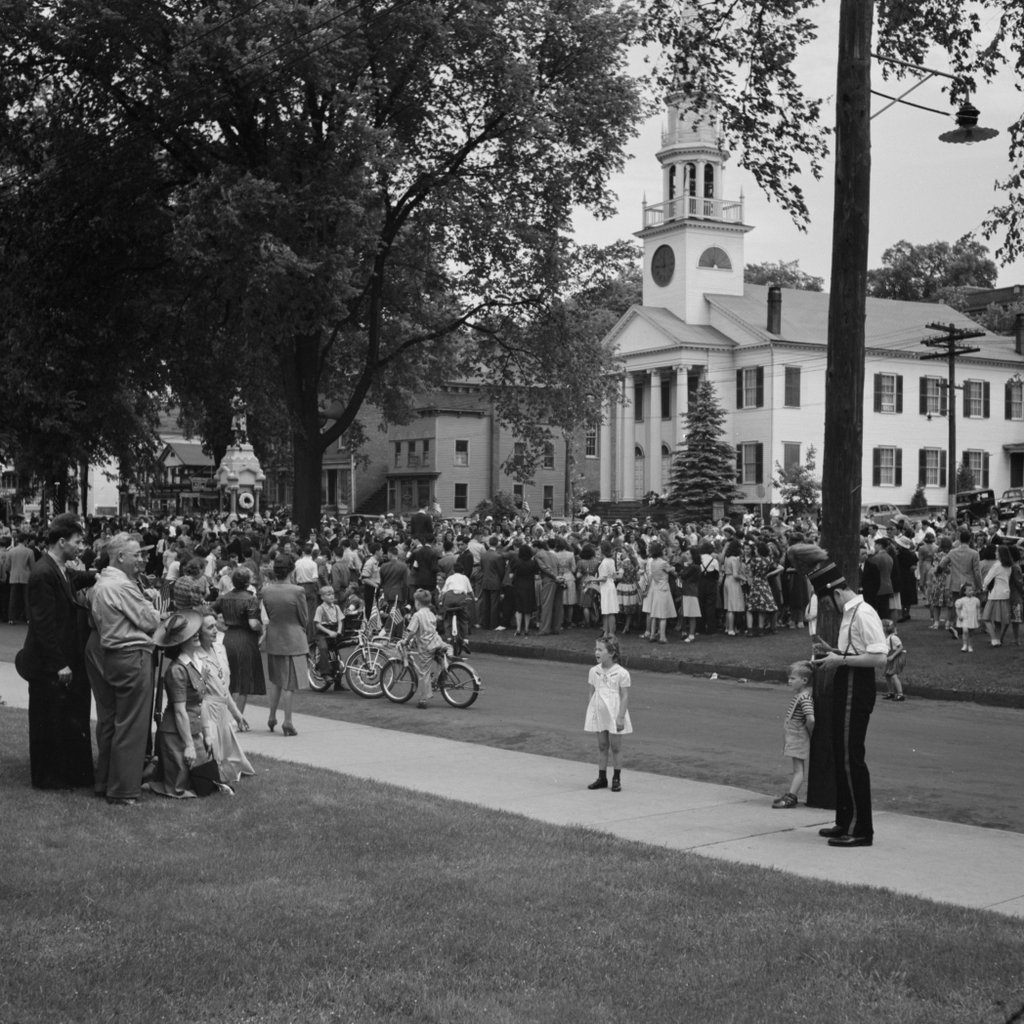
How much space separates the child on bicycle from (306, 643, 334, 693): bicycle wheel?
2.09 meters

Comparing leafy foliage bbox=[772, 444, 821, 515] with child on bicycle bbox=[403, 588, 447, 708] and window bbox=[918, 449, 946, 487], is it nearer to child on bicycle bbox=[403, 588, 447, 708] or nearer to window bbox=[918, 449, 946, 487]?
window bbox=[918, 449, 946, 487]

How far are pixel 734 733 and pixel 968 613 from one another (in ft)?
24.9

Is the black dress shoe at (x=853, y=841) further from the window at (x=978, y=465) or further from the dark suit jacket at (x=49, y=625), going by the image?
the window at (x=978, y=465)

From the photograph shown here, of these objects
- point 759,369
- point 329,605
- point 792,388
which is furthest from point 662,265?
point 329,605

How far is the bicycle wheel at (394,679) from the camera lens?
17.9 meters

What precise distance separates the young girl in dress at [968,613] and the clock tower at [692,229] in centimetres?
5037

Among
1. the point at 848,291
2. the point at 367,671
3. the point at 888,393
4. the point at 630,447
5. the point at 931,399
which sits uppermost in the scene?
the point at 888,393

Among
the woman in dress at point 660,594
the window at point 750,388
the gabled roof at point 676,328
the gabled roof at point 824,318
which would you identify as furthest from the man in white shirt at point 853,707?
the gabled roof at point 676,328

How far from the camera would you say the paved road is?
1167 cm

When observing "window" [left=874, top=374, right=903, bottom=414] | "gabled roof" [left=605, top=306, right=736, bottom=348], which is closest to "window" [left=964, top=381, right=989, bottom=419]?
"window" [left=874, top=374, right=903, bottom=414]

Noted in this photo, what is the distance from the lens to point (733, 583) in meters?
24.7

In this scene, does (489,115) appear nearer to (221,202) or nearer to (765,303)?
(221,202)

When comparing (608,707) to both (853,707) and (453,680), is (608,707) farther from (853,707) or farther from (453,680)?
(453,680)

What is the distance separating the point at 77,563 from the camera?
37.3 ft
